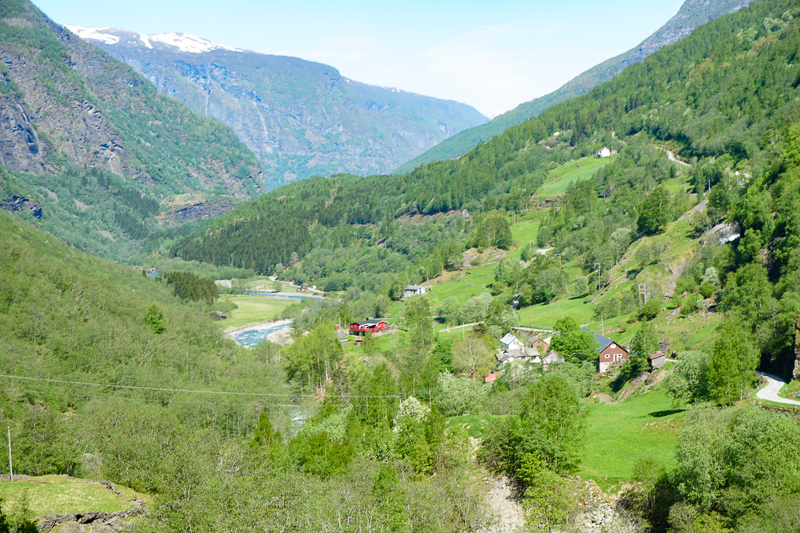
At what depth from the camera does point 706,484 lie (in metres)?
43.5

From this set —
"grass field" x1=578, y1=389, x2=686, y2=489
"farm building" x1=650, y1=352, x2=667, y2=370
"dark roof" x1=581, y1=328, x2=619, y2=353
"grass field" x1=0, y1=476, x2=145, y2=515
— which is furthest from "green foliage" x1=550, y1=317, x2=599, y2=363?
"grass field" x1=0, y1=476, x2=145, y2=515

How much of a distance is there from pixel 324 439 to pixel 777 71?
201m

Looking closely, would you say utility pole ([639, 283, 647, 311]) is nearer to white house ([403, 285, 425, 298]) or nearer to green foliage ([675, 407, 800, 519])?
green foliage ([675, 407, 800, 519])

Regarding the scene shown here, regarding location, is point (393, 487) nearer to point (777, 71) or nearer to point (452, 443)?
point (452, 443)

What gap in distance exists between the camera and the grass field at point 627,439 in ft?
176

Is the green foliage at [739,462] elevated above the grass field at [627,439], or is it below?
above

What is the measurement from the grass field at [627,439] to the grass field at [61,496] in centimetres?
4129

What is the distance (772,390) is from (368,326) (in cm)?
10315

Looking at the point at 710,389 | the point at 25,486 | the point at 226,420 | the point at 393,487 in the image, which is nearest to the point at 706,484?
the point at 710,389

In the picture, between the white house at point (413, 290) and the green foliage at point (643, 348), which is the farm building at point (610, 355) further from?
the white house at point (413, 290)

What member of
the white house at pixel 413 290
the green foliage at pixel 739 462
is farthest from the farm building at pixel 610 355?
the white house at pixel 413 290

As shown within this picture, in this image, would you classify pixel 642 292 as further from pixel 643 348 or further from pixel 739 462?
pixel 739 462

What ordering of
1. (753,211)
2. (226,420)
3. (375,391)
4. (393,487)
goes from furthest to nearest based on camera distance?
1. (753,211)
2. (226,420)
3. (375,391)
4. (393,487)

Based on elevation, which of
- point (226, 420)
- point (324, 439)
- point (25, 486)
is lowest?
point (226, 420)
